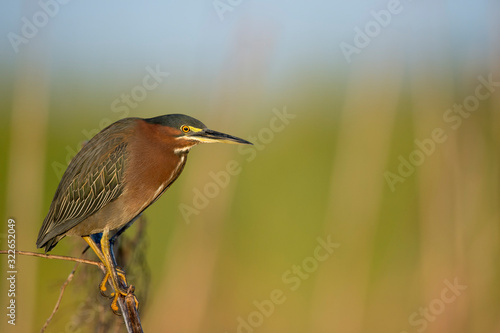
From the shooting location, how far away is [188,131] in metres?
2.88

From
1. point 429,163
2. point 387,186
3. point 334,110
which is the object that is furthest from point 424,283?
point 334,110

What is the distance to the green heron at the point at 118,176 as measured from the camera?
116 inches

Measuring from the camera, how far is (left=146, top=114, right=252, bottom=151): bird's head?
2.84m

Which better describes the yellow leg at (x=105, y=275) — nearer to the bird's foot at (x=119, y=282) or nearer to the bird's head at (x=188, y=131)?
the bird's foot at (x=119, y=282)

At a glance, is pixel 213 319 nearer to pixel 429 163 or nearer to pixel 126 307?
pixel 429 163

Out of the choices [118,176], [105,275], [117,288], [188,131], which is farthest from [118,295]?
[188,131]

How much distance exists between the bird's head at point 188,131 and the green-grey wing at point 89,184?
0.94ft

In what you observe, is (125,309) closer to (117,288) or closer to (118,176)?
(117,288)

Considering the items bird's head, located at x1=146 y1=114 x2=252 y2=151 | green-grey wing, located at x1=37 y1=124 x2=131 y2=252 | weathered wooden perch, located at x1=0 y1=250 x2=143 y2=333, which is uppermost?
bird's head, located at x1=146 y1=114 x2=252 y2=151

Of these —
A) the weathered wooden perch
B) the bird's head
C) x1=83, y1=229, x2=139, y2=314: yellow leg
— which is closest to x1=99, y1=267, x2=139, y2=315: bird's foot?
x1=83, y1=229, x2=139, y2=314: yellow leg

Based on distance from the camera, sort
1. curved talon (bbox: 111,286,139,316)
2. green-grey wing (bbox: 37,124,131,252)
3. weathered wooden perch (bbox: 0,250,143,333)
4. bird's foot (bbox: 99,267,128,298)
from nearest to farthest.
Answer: weathered wooden perch (bbox: 0,250,143,333) → curved talon (bbox: 111,286,139,316) → bird's foot (bbox: 99,267,128,298) → green-grey wing (bbox: 37,124,131,252)

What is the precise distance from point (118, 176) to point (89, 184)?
0.18m

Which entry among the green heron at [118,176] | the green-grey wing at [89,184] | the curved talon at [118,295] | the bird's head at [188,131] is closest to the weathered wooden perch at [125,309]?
the curved talon at [118,295]

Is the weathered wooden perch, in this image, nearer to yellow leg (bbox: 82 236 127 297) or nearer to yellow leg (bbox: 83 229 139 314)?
yellow leg (bbox: 83 229 139 314)
